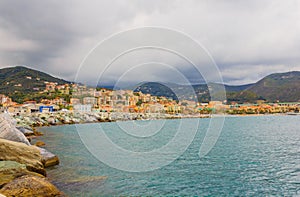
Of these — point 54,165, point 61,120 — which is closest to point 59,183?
point 54,165

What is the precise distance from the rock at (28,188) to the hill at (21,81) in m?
121

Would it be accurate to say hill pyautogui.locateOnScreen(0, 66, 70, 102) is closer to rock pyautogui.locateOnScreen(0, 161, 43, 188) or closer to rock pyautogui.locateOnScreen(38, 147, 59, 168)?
rock pyautogui.locateOnScreen(38, 147, 59, 168)

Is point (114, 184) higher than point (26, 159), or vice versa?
point (26, 159)

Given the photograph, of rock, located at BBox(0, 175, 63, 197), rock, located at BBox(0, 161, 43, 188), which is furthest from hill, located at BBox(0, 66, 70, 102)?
rock, located at BBox(0, 175, 63, 197)

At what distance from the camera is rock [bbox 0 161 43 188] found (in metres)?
9.08

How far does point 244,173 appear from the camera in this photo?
12.9 m

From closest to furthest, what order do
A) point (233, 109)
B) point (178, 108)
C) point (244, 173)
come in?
point (244, 173)
point (178, 108)
point (233, 109)

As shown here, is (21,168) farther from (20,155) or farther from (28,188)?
(28,188)

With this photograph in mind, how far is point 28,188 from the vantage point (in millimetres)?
8367

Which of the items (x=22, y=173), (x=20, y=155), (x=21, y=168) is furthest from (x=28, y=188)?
(x=20, y=155)

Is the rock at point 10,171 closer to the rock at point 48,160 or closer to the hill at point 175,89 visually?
the rock at point 48,160

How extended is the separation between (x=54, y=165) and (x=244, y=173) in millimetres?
10319

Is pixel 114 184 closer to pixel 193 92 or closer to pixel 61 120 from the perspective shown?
pixel 193 92

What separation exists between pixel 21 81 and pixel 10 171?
6104 inches
